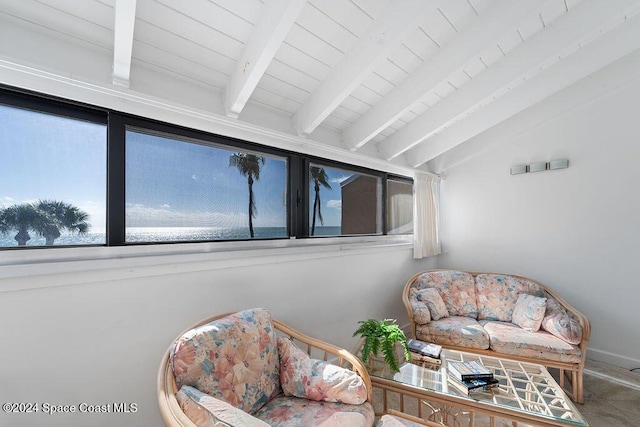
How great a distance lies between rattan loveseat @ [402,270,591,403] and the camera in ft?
7.01

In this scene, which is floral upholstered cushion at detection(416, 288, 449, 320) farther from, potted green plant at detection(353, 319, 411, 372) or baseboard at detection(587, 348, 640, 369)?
baseboard at detection(587, 348, 640, 369)

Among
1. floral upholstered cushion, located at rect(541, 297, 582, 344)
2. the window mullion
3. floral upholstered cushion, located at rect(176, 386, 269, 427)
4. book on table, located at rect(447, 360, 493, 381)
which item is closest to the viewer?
floral upholstered cushion, located at rect(176, 386, 269, 427)

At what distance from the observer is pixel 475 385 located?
5.02ft

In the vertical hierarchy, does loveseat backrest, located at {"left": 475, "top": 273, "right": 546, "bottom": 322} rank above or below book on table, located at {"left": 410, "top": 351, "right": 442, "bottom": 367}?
above

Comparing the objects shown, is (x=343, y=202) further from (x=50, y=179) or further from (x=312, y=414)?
(x=50, y=179)

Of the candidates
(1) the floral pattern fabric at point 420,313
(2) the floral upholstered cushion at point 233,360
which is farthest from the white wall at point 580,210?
(2) the floral upholstered cushion at point 233,360

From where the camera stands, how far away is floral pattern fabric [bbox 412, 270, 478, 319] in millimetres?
2838

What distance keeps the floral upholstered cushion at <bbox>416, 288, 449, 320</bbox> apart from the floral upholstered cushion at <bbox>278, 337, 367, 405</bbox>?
5.03 feet

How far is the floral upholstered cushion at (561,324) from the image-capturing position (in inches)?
84.4

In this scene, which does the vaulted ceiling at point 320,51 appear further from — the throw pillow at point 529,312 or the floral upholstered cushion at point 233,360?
the throw pillow at point 529,312

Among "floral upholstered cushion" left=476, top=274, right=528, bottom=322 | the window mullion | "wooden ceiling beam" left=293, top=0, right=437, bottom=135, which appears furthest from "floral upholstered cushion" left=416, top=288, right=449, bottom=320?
the window mullion

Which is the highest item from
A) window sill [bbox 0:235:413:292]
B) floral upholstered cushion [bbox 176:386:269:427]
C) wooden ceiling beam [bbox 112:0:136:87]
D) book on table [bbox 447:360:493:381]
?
wooden ceiling beam [bbox 112:0:136:87]

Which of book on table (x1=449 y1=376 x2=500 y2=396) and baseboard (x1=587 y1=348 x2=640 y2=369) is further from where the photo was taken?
baseboard (x1=587 y1=348 x2=640 y2=369)

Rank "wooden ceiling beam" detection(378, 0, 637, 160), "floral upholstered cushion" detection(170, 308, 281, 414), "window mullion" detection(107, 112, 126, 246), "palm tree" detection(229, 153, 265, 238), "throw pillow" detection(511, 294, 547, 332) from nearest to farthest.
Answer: "floral upholstered cushion" detection(170, 308, 281, 414)
"window mullion" detection(107, 112, 126, 246)
"wooden ceiling beam" detection(378, 0, 637, 160)
"palm tree" detection(229, 153, 265, 238)
"throw pillow" detection(511, 294, 547, 332)
